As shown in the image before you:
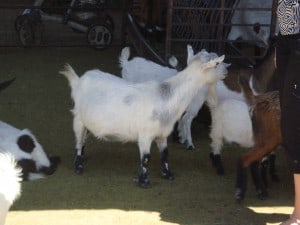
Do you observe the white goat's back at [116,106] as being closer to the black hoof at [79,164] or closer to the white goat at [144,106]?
the white goat at [144,106]

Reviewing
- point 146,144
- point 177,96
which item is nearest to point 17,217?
point 146,144

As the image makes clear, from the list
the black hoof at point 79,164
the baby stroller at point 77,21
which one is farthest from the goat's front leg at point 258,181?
the baby stroller at point 77,21

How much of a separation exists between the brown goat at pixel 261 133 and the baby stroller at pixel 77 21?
6.20 meters

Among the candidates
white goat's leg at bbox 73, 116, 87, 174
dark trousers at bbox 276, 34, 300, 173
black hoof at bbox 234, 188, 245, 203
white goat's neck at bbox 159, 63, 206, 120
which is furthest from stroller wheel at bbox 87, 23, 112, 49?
dark trousers at bbox 276, 34, 300, 173

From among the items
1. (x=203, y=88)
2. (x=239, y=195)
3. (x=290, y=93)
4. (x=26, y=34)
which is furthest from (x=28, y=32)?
(x=290, y=93)

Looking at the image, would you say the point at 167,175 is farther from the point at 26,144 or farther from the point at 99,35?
the point at 99,35

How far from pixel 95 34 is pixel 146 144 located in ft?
21.1

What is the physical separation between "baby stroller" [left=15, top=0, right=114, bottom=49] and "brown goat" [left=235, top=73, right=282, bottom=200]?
6205 mm

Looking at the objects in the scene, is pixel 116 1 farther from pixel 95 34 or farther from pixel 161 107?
pixel 161 107

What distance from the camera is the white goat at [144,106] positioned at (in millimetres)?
5711

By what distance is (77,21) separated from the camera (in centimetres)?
1220

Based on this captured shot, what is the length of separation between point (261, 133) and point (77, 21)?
7.33 metres

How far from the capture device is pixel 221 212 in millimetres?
5234

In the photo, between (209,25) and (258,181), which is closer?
(258,181)
